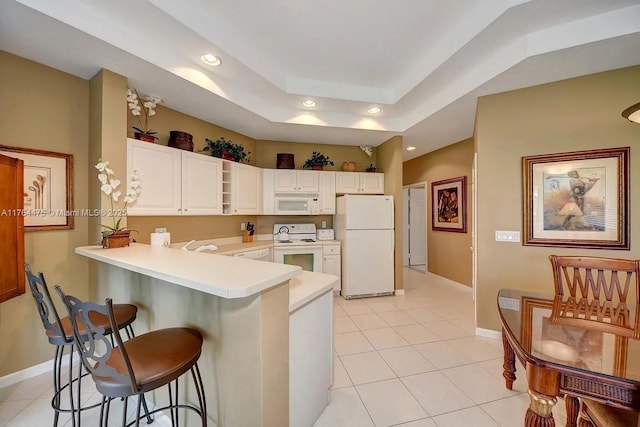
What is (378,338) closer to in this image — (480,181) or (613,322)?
(613,322)

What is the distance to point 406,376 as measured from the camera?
6.92 ft

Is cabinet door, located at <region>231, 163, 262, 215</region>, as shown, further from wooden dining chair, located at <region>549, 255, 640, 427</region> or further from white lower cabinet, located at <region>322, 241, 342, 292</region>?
wooden dining chair, located at <region>549, 255, 640, 427</region>

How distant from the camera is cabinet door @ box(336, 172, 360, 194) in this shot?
4.33 m

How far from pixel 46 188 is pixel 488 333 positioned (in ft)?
15.0

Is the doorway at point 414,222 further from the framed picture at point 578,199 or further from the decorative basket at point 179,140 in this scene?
the decorative basket at point 179,140

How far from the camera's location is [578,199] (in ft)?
7.75

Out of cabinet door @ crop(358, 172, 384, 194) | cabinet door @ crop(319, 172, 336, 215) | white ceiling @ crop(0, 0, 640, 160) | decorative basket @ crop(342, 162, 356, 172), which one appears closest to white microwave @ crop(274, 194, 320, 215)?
cabinet door @ crop(319, 172, 336, 215)

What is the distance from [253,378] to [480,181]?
2.95 m

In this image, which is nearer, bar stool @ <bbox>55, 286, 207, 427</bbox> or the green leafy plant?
bar stool @ <bbox>55, 286, 207, 427</bbox>

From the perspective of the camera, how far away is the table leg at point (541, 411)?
3.79 feet

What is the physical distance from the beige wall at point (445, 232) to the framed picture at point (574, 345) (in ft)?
10.6

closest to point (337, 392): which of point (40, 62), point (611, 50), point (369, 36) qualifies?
point (369, 36)

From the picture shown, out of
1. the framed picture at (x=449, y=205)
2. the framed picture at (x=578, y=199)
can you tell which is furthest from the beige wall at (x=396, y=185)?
the framed picture at (x=578, y=199)

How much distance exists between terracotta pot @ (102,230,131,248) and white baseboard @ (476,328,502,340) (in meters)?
3.70
